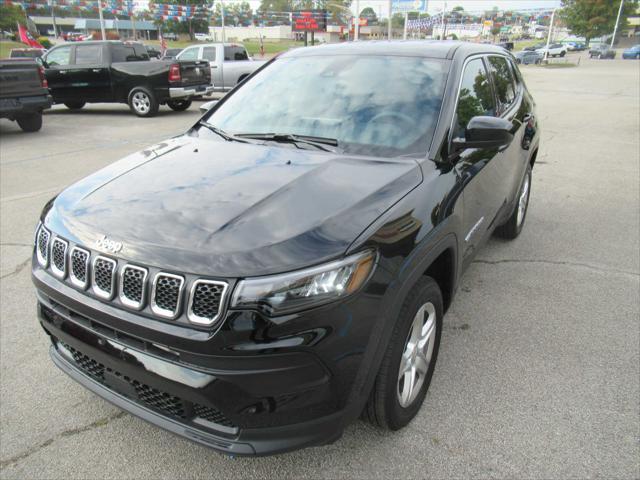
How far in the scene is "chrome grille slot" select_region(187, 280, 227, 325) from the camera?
5.70ft

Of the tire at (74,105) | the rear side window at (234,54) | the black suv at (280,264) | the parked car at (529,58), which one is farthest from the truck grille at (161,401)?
the parked car at (529,58)

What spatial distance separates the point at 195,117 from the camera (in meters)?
13.4

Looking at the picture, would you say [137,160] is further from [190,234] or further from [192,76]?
[192,76]

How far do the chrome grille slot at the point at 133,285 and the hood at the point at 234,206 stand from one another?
1.8 inches

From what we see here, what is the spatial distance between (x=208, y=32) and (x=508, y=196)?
3268 inches

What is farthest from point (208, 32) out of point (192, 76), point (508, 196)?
point (508, 196)

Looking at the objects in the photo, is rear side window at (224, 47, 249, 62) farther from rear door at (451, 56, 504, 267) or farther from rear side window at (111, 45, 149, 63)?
rear door at (451, 56, 504, 267)

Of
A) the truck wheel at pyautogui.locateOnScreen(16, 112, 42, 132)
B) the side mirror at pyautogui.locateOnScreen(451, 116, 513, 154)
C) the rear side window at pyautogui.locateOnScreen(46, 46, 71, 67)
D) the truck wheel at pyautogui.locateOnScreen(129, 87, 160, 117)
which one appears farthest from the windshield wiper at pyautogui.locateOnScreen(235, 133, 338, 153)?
the rear side window at pyautogui.locateOnScreen(46, 46, 71, 67)

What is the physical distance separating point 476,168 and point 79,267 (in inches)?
84.8

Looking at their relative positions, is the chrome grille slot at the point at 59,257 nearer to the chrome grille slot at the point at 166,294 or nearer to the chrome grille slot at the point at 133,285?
the chrome grille slot at the point at 133,285

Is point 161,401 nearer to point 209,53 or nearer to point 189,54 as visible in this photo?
point 209,53

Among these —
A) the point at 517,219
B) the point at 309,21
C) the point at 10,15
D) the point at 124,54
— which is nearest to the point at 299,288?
the point at 517,219

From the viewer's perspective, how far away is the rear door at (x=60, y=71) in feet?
44.0

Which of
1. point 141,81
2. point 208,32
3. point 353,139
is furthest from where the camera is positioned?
point 208,32
